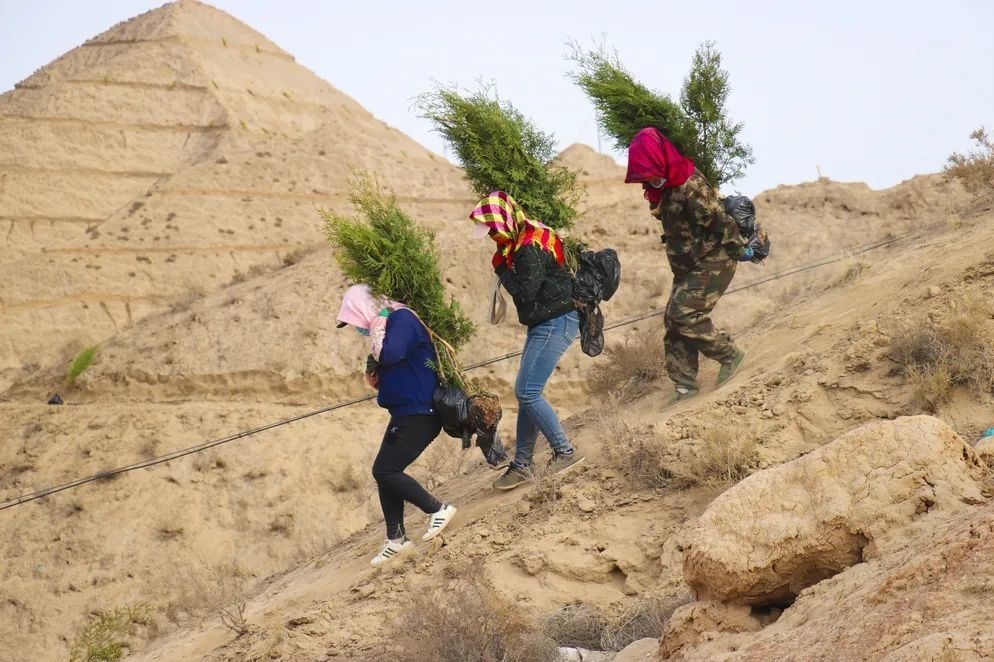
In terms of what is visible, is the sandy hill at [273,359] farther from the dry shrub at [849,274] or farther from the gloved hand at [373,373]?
the gloved hand at [373,373]

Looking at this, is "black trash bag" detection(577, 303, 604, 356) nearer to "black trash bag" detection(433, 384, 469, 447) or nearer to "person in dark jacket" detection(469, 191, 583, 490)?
"person in dark jacket" detection(469, 191, 583, 490)

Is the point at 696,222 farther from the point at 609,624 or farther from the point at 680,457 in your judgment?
the point at 609,624

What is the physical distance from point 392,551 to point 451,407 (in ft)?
3.40

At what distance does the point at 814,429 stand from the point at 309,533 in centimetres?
837

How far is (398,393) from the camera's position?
720cm

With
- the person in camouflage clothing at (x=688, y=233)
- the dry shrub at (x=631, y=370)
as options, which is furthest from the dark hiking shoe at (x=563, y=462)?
the dry shrub at (x=631, y=370)

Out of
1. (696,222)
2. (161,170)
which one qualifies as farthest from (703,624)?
(161,170)

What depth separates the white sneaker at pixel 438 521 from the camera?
738 cm

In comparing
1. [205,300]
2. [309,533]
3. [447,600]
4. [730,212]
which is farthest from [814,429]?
[205,300]

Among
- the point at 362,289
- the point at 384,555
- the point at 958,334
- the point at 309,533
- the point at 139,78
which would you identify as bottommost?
the point at 309,533

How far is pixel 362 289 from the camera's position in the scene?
24.4 feet

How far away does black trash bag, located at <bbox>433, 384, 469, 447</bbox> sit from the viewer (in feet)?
23.7

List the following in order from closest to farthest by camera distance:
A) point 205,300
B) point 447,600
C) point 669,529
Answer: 1. point 447,600
2. point 669,529
3. point 205,300

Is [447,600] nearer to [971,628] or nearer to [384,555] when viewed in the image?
[384,555]
